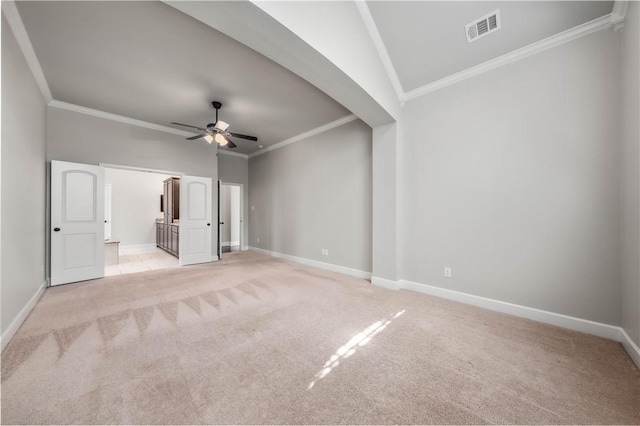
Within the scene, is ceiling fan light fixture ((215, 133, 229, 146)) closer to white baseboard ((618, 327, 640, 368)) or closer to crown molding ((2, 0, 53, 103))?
crown molding ((2, 0, 53, 103))

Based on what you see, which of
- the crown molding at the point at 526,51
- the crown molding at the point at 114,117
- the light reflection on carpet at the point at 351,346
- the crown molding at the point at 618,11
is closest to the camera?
the light reflection on carpet at the point at 351,346

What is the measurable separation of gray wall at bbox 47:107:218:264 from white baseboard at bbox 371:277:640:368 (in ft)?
16.5

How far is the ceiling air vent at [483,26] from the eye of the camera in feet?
8.16

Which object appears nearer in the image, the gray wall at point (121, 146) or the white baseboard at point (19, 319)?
the white baseboard at point (19, 319)

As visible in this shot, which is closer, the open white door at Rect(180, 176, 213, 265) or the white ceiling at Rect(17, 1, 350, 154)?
the white ceiling at Rect(17, 1, 350, 154)

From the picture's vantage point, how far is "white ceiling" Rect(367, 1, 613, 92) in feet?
7.60

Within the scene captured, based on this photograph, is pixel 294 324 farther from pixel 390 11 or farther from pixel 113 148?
pixel 113 148

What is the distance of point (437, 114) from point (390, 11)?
1387 mm

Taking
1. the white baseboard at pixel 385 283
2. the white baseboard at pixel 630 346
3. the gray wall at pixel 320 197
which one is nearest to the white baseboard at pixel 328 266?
the gray wall at pixel 320 197

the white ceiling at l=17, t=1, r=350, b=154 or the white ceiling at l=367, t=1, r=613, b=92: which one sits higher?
the white ceiling at l=367, t=1, r=613, b=92

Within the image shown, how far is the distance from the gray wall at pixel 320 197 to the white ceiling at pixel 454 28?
4.29 feet

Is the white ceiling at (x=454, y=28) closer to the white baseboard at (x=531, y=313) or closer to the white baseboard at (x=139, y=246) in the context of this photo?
the white baseboard at (x=531, y=313)

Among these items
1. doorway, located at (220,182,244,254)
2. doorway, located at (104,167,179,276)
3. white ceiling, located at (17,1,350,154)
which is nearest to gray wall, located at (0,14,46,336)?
white ceiling, located at (17,1,350,154)

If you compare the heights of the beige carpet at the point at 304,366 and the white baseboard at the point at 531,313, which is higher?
the white baseboard at the point at 531,313
